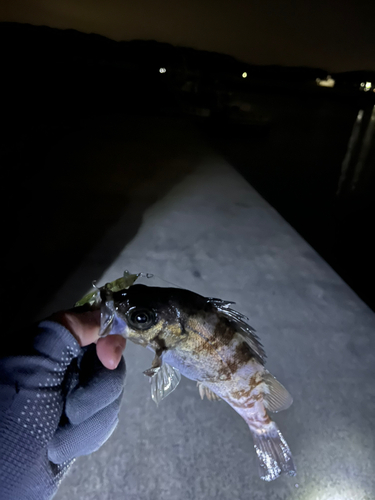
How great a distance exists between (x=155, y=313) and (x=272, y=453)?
2.56ft

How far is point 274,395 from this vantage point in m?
1.13

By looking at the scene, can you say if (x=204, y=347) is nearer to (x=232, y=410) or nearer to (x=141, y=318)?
(x=141, y=318)

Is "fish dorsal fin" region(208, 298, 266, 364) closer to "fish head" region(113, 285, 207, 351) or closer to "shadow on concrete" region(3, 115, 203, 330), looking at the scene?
"fish head" region(113, 285, 207, 351)

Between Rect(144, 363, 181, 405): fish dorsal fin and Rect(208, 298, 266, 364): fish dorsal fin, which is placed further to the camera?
Rect(144, 363, 181, 405): fish dorsal fin

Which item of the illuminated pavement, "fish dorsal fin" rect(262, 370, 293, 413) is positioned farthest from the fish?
the illuminated pavement

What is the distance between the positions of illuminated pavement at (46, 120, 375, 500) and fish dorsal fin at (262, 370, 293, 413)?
0.25m

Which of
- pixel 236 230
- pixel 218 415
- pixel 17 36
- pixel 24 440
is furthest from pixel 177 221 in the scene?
pixel 17 36

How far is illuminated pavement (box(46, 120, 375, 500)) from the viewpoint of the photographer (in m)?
1.14

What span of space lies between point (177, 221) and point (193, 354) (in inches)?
81.6

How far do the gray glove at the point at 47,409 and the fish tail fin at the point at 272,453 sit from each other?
60 centimetres

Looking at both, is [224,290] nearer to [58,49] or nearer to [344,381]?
[344,381]

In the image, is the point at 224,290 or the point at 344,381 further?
the point at 224,290

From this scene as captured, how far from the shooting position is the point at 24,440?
819 mm

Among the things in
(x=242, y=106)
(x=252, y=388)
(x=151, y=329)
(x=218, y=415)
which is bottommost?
(x=218, y=415)
